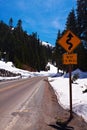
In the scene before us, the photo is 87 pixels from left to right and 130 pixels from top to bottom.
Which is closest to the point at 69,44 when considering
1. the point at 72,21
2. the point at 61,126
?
the point at 61,126

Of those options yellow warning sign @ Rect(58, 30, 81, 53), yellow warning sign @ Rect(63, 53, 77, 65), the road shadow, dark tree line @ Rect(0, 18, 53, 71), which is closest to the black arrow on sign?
yellow warning sign @ Rect(58, 30, 81, 53)

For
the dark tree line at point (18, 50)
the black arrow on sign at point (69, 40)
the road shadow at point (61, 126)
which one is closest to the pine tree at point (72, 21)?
the dark tree line at point (18, 50)

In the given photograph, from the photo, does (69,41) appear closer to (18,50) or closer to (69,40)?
(69,40)

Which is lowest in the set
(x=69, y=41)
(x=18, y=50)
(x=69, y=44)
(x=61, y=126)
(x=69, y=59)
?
(x=61, y=126)

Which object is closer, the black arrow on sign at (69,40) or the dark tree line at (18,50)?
the black arrow on sign at (69,40)

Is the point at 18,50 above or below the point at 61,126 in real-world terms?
above

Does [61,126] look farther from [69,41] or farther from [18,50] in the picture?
[18,50]

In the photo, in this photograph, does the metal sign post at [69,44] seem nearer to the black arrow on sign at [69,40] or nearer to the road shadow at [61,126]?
the black arrow on sign at [69,40]

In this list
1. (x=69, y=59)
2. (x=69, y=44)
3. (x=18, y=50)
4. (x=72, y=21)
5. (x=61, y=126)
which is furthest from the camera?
(x=18, y=50)

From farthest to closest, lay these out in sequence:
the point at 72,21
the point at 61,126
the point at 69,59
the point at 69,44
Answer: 1. the point at 72,21
2. the point at 69,44
3. the point at 69,59
4. the point at 61,126

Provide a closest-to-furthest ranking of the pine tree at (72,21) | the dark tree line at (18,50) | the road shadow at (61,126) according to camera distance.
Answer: the road shadow at (61,126)
the pine tree at (72,21)
the dark tree line at (18,50)

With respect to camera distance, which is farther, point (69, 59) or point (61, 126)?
point (69, 59)

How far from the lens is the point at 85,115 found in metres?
11.9

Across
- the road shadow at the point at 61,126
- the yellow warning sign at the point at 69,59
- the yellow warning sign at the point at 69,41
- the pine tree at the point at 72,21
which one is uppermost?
the pine tree at the point at 72,21
